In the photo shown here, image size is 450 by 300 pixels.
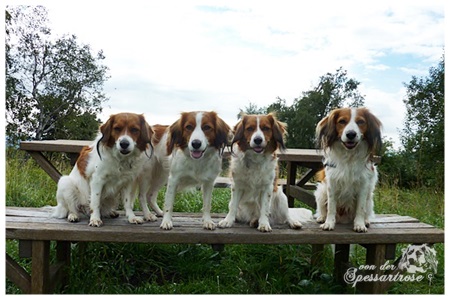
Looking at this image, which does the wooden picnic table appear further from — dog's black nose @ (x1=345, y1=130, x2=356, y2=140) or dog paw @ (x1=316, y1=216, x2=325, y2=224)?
dog's black nose @ (x1=345, y1=130, x2=356, y2=140)

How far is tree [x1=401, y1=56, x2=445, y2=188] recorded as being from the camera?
6.28 metres

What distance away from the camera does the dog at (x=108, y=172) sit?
288 centimetres

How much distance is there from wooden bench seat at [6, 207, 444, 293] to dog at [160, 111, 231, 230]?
138 mm

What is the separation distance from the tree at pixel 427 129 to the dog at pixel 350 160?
3.10 meters

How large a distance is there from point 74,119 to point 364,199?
36.6ft

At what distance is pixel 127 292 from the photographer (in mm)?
3244

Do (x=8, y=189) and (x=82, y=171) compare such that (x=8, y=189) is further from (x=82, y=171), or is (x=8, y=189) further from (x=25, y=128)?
(x=25, y=128)

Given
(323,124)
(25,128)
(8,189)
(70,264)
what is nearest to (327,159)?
(323,124)

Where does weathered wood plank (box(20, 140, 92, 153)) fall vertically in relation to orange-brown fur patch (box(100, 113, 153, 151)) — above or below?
below

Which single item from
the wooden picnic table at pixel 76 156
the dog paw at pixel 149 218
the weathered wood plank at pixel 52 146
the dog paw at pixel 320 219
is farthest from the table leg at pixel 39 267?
the dog paw at pixel 320 219

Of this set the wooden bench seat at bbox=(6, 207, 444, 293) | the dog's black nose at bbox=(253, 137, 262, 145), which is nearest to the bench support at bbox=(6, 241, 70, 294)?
the wooden bench seat at bbox=(6, 207, 444, 293)

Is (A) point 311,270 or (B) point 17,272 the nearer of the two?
(B) point 17,272

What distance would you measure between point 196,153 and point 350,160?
116 cm

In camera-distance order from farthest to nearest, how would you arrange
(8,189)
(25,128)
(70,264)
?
(25,128)
(8,189)
(70,264)
